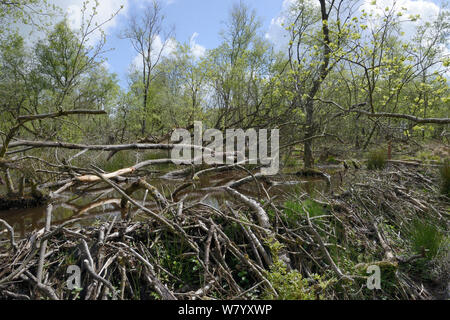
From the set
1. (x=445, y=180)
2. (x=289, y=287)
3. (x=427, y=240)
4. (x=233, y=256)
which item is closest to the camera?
(x=289, y=287)

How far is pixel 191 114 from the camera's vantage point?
13.7 meters

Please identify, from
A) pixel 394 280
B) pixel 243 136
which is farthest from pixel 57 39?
pixel 394 280

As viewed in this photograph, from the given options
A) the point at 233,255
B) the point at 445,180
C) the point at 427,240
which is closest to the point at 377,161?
the point at 445,180

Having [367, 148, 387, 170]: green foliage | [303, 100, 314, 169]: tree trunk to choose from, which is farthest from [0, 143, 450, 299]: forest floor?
[303, 100, 314, 169]: tree trunk

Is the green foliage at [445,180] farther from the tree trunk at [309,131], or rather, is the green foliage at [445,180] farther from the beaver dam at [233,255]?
the tree trunk at [309,131]

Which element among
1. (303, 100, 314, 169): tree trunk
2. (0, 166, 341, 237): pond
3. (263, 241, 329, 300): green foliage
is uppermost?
(303, 100, 314, 169): tree trunk

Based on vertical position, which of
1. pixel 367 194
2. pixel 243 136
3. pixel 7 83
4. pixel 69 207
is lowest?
pixel 69 207

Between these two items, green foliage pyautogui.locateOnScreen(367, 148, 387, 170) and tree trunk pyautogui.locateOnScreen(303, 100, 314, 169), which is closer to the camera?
green foliage pyautogui.locateOnScreen(367, 148, 387, 170)

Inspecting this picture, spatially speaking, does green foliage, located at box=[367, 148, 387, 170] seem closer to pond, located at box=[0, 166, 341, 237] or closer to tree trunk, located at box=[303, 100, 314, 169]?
tree trunk, located at box=[303, 100, 314, 169]

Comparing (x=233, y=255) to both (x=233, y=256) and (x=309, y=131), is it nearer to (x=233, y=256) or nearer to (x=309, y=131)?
(x=233, y=256)

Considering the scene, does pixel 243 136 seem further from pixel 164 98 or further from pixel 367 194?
pixel 164 98

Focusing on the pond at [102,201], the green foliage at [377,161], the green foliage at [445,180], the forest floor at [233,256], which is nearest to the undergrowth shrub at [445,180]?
the green foliage at [445,180]
